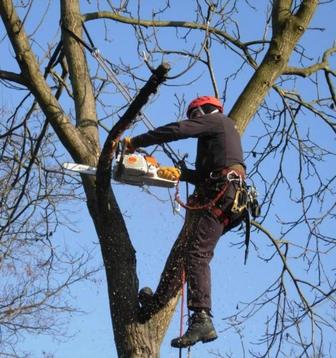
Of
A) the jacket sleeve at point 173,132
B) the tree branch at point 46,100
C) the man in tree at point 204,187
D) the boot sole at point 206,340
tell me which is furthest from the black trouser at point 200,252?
the tree branch at point 46,100

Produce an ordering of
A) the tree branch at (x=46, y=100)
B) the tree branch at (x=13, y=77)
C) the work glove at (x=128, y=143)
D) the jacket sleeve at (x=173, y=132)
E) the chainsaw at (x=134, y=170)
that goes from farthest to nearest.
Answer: the tree branch at (x=13, y=77) → the tree branch at (x=46, y=100) → the chainsaw at (x=134, y=170) → the work glove at (x=128, y=143) → the jacket sleeve at (x=173, y=132)

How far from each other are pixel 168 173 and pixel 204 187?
26 cm

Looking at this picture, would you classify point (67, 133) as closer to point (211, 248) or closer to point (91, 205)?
point (91, 205)

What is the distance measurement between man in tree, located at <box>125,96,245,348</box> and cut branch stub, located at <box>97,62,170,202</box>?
22 centimetres

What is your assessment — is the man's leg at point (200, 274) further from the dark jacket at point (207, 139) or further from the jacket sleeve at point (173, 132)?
the jacket sleeve at point (173, 132)

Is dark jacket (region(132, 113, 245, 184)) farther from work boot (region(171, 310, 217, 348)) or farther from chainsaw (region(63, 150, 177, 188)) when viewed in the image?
work boot (region(171, 310, 217, 348))

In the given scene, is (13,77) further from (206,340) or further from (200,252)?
(206,340)

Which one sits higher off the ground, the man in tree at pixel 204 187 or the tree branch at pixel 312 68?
the tree branch at pixel 312 68

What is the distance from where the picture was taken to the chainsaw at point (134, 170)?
534cm

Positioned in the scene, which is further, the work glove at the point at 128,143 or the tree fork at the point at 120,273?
the work glove at the point at 128,143

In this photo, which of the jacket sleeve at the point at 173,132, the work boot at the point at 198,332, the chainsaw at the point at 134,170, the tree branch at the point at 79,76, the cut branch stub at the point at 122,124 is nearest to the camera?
the cut branch stub at the point at 122,124

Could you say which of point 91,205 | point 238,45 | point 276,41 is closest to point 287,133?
point 238,45

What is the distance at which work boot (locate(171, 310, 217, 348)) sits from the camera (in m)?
4.89

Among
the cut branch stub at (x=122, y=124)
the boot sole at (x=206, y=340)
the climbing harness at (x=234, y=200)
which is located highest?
the cut branch stub at (x=122, y=124)
